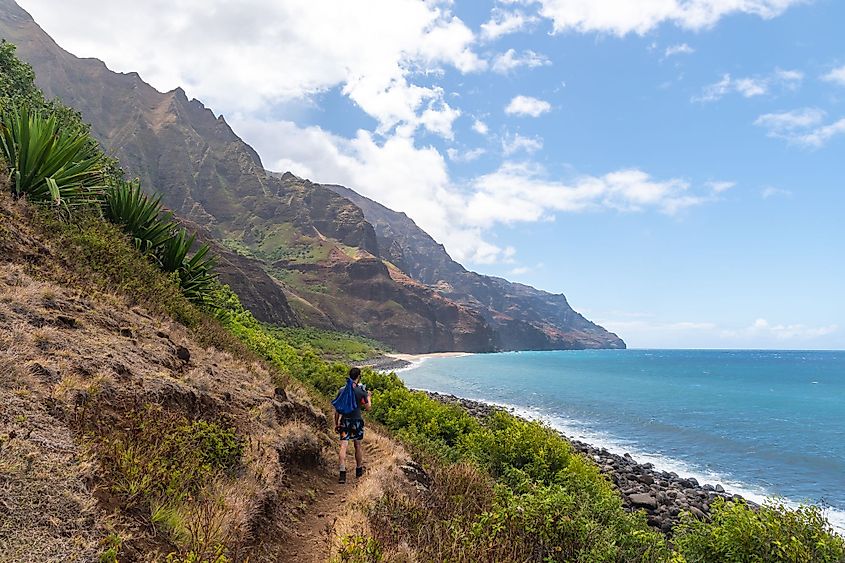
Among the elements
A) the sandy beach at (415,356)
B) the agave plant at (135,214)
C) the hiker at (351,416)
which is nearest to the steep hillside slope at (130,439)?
the hiker at (351,416)

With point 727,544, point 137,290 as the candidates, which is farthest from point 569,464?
point 137,290

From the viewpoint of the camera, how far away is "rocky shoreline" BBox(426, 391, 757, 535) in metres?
16.0

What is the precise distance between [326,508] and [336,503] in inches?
10.6

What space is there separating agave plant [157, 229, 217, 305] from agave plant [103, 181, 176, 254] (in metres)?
0.28

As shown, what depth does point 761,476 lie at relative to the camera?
24.0 meters

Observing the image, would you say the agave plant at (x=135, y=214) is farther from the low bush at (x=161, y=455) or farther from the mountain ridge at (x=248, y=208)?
the mountain ridge at (x=248, y=208)

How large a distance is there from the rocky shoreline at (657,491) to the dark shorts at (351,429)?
387 inches

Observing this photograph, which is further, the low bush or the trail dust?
the trail dust

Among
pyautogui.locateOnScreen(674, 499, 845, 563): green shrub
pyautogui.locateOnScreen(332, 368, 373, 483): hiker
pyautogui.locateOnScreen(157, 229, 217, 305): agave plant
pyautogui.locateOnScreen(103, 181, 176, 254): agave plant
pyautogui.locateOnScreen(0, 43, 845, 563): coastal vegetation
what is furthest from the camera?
pyautogui.locateOnScreen(157, 229, 217, 305): agave plant

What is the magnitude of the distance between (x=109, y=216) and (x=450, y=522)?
10516 millimetres

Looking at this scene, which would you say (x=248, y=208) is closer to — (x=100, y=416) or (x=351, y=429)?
(x=351, y=429)

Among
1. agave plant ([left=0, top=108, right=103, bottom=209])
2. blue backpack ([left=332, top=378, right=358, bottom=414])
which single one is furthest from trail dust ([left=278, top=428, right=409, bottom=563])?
agave plant ([left=0, top=108, right=103, bottom=209])

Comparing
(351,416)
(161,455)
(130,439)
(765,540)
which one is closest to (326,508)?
(351,416)

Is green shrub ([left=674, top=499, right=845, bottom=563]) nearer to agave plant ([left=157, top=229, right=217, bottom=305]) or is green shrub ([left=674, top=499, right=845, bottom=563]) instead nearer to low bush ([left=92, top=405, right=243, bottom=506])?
low bush ([left=92, top=405, right=243, bottom=506])
